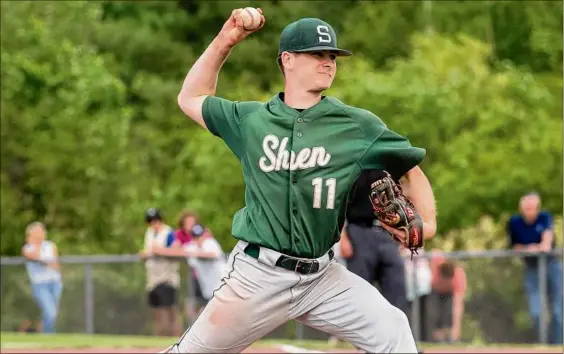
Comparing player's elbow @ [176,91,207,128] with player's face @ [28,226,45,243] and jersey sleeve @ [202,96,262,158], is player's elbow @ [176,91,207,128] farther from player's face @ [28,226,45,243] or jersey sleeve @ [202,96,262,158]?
player's face @ [28,226,45,243]

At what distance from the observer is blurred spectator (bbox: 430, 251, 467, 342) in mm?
18469

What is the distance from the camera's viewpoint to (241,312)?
7.04m

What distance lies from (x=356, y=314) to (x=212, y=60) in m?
1.43

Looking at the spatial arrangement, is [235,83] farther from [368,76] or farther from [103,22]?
[368,76]

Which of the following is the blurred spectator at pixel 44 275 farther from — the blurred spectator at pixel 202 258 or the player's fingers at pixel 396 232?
the player's fingers at pixel 396 232

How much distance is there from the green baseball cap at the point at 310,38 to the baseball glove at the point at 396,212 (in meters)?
0.66

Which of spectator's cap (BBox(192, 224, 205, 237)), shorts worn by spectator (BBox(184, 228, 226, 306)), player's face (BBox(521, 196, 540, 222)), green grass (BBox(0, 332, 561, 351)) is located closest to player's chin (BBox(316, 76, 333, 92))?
green grass (BBox(0, 332, 561, 351))

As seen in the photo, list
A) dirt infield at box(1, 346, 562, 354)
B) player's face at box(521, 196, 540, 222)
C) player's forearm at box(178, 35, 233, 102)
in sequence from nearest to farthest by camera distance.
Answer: player's forearm at box(178, 35, 233, 102) → dirt infield at box(1, 346, 562, 354) → player's face at box(521, 196, 540, 222)

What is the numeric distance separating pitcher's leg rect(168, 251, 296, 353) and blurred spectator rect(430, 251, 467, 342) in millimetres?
11501

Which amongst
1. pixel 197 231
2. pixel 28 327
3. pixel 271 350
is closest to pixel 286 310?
pixel 271 350

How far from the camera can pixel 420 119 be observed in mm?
31641

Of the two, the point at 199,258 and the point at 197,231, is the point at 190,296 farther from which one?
the point at 197,231

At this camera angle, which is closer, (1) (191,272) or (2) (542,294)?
(2) (542,294)

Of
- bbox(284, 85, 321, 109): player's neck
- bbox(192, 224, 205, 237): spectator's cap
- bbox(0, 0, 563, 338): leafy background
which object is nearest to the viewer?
bbox(284, 85, 321, 109): player's neck
